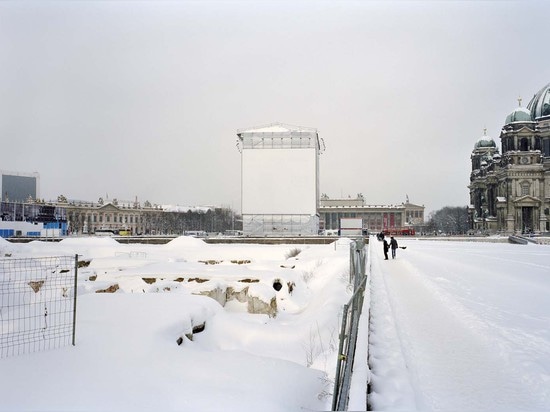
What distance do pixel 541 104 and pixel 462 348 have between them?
93421 millimetres

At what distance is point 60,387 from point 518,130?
292ft

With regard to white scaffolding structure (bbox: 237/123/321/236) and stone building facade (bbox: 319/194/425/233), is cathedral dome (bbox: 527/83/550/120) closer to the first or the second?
white scaffolding structure (bbox: 237/123/321/236)

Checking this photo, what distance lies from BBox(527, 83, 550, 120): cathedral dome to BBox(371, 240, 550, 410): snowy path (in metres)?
83.8

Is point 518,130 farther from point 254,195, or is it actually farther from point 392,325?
point 392,325

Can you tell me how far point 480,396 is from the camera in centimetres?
532

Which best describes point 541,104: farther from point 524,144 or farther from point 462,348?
point 462,348

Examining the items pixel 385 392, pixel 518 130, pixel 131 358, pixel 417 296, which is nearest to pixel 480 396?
pixel 385 392

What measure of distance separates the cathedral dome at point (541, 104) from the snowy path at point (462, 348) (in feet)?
275

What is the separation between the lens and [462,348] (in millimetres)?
7258

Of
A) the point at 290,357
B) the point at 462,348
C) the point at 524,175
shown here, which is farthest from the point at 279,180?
the point at 462,348

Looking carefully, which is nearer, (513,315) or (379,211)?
(513,315)

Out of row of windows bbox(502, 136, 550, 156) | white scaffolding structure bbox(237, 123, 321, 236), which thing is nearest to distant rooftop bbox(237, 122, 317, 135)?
white scaffolding structure bbox(237, 123, 321, 236)

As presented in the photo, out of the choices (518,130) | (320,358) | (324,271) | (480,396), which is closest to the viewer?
(480,396)

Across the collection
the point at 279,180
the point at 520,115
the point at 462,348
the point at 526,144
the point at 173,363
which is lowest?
the point at 173,363
